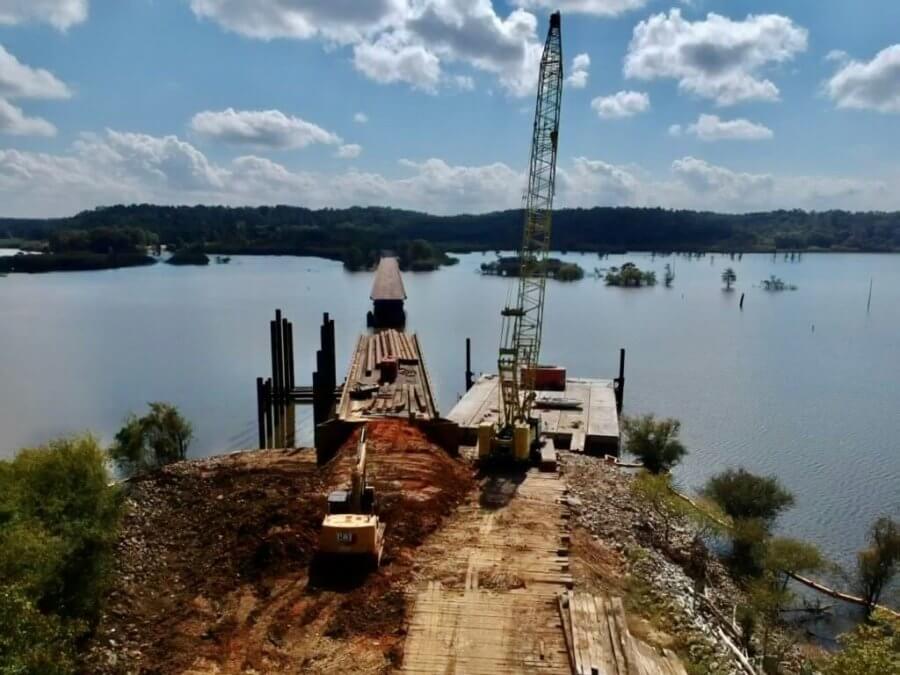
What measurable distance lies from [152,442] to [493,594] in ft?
66.9

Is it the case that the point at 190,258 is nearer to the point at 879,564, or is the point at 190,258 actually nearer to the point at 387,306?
the point at 387,306

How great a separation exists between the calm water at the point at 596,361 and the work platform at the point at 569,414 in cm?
431

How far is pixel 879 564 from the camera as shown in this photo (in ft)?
71.9

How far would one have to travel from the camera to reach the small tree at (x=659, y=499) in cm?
2259

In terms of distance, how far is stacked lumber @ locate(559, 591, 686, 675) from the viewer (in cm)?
1189

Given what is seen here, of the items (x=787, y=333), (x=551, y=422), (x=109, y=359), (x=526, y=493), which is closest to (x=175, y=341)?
(x=109, y=359)

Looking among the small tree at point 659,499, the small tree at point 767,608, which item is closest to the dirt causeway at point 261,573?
the small tree at point 659,499

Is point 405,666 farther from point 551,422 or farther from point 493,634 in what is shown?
point 551,422

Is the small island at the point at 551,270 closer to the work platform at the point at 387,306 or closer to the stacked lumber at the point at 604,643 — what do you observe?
the work platform at the point at 387,306

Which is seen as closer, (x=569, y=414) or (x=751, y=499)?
(x=751, y=499)

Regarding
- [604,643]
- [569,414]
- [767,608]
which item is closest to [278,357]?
[569,414]

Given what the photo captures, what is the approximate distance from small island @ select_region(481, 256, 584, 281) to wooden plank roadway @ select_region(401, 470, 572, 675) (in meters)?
120

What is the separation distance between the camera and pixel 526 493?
20.2 meters

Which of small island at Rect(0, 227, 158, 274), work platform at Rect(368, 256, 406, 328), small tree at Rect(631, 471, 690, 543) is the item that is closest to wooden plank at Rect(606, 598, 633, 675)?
small tree at Rect(631, 471, 690, 543)
